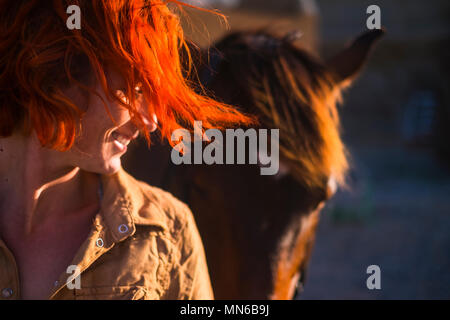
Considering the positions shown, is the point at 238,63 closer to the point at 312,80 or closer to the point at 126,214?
the point at 312,80

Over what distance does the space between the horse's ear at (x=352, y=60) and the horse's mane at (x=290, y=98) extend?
0.83 ft

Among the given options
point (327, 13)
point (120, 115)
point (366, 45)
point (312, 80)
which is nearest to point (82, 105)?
point (120, 115)

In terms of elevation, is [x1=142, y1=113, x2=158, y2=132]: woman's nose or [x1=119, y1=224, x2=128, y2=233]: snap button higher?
[x1=142, y1=113, x2=158, y2=132]: woman's nose

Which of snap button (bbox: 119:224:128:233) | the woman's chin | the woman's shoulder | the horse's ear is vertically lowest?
snap button (bbox: 119:224:128:233)

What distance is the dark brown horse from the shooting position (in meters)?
1.54

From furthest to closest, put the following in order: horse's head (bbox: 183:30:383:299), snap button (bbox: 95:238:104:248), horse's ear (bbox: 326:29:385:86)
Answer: horse's ear (bbox: 326:29:385:86) → horse's head (bbox: 183:30:383:299) → snap button (bbox: 95:238:104:248)

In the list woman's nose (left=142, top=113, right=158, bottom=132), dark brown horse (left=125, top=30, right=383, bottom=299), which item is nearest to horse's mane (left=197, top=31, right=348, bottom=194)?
dark brown horse (left=125, top=30, right=383, bottom=299)

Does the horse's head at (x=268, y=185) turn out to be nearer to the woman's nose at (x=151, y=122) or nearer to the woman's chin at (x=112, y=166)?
the woman's nose at (x=151, y=122)

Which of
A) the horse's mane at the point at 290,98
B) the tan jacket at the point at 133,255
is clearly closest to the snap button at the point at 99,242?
the tan jacket at the point at 133,255

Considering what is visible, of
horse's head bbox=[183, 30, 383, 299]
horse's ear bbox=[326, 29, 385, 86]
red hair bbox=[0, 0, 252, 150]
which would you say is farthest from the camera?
horse's ear bbox=[326, 29, 385, 86]

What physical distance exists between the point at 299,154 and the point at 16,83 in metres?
0.94

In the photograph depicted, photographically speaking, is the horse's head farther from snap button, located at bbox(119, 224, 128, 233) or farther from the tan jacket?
snap button, located at bbox(119, 224, 128, 233)

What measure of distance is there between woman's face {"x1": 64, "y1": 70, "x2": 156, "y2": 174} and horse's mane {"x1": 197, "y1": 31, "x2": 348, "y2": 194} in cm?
49
